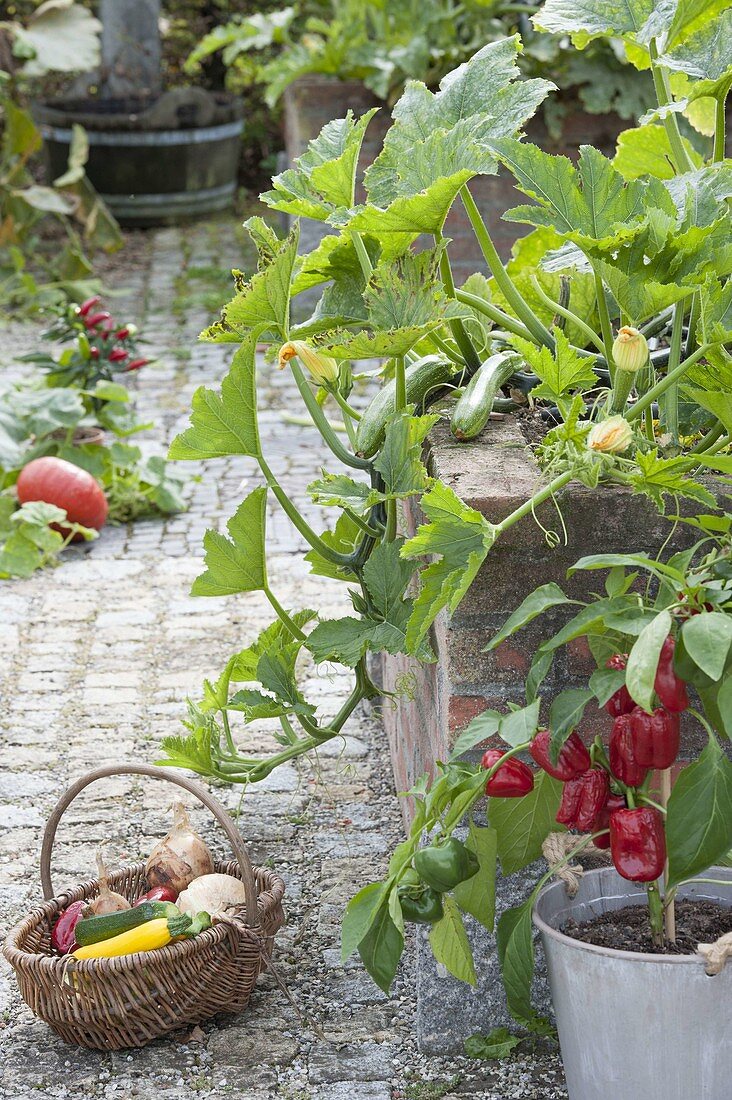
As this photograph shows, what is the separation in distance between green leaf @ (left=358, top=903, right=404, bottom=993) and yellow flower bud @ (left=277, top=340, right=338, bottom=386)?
0.80 metres

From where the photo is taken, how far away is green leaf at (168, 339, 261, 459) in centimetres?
204

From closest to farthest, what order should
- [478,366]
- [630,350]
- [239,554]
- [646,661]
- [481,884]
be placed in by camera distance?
1. [646,661]
2. [630,350]
3. [481,884]
4. [239,554]
5. [478,366]

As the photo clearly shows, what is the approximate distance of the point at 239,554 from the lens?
2211 millimetres

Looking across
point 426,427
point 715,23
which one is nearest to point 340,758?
point 426,427

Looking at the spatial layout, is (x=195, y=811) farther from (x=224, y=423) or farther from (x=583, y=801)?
(x=583, y=801)

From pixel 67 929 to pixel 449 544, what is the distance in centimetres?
98

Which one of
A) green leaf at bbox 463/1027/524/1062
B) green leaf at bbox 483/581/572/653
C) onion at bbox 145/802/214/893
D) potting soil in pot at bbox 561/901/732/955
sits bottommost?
green leaf at bbox 463/1027/524/1062

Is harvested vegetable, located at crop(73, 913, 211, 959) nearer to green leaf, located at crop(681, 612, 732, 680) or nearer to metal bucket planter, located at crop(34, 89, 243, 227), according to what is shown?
green leaf, located at crop(681, 612, 732, 680)

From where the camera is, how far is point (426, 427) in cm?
201

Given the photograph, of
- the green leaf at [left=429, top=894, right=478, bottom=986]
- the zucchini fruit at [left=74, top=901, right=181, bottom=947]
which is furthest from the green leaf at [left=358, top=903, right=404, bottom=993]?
the zucchini fruit at [left=74, top=901, right=181, bottom=947]

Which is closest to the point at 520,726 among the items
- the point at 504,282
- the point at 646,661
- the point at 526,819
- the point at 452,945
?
the point at 646,661

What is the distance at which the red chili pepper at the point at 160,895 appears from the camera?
2285 mm

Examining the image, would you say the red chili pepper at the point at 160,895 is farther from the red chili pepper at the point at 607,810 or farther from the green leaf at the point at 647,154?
the green leaf at the point at 647,154

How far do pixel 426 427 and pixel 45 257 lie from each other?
679 cm
